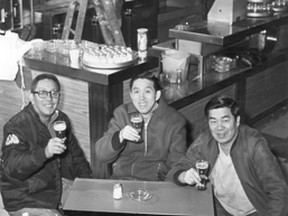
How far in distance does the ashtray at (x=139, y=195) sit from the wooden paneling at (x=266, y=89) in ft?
9.84

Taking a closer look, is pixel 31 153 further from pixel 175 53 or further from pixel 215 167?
pixel 175 53

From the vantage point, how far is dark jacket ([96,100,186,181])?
345 cm

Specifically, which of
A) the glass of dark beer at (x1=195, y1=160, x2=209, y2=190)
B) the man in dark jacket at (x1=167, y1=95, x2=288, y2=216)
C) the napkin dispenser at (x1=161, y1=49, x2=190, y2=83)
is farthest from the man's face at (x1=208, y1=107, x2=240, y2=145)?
the napkin dispenser at (x1=161, y1=49, x2=190, y2=83)

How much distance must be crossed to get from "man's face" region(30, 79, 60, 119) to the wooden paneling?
109 inches

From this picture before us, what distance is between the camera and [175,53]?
4.95 meters

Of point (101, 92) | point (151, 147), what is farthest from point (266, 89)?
point (151, 147)

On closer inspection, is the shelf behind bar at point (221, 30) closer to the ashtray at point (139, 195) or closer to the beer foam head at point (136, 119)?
the beer foam head at point (136, 119)

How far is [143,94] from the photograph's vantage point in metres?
3.39

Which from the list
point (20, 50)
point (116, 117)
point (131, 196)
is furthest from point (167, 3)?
point (131, 196)

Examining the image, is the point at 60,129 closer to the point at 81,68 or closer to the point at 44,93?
the point at 44,93

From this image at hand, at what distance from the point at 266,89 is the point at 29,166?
3.48 meters

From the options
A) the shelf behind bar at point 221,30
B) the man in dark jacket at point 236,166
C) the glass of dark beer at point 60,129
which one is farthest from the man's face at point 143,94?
the shelf behind bar at point 221,30

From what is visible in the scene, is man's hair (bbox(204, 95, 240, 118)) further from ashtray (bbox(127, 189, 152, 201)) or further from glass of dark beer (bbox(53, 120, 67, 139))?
glass of dark beer (bbox(53, 120, 67, 139))

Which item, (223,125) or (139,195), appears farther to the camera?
(223,125)
